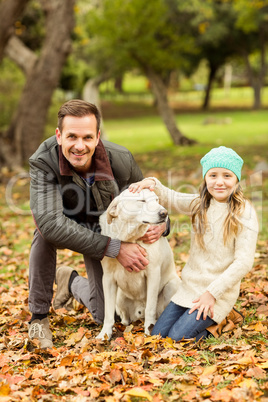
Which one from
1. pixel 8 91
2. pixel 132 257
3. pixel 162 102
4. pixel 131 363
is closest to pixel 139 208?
pixel 132 257

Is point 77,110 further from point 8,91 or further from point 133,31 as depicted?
point 8,91

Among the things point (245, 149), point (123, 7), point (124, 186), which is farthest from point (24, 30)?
point (124, 186)

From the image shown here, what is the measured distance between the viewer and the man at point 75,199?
12.4 ft

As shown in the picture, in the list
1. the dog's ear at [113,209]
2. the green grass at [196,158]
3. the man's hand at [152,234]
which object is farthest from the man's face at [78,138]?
the green grass at [196,158]

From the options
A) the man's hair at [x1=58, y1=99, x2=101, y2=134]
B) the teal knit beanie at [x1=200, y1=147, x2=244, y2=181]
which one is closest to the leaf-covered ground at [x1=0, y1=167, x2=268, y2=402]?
the teal knit beanie at [x1=200, y1=147, x2=244, y2=181]

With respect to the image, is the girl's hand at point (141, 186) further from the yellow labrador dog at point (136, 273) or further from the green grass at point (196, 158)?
the green grass at point (196, 158)

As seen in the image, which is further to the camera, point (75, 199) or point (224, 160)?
point (75, 199)

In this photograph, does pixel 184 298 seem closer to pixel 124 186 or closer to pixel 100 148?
pixel 124 186

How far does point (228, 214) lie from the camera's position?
3.64 meters

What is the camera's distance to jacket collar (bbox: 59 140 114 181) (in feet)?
12.6

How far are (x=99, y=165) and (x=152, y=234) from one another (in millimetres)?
705

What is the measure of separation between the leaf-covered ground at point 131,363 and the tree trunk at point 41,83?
9169 millimetres

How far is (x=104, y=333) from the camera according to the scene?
3996mm

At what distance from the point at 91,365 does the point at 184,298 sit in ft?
3.06
